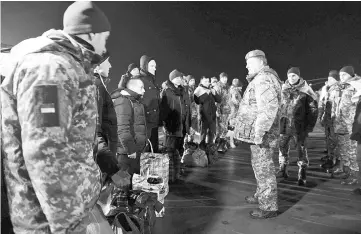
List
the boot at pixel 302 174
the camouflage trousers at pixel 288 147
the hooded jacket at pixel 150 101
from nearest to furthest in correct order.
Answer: the hooded jacket at pixel 150 101
the boot at pixel 302 174
the camouflage trousers at pixel 288 147

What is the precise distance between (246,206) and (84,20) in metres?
3.26

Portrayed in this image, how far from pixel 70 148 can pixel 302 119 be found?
458cm

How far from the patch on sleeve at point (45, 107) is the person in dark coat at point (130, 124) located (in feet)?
7.51

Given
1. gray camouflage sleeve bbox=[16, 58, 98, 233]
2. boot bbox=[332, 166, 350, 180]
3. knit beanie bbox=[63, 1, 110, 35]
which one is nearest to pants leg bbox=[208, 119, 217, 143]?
boot bbox=[332, 166, 350, 180]

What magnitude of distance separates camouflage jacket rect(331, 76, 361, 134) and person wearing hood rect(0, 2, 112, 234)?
5.13 metres

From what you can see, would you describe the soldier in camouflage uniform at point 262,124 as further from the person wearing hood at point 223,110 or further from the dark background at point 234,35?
the dark background at point 234,35

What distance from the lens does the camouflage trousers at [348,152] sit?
16.2 ft

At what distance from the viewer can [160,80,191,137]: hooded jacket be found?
506 centimetres

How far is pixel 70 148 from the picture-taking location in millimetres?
1203

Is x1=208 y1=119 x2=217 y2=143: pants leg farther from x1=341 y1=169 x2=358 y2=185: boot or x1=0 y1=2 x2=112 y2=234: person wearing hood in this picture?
x1=0 y1=2 x2=112 y2=234: person wearing hood

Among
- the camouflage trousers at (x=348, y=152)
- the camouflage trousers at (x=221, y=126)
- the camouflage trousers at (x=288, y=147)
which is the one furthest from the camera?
the camouflage trousers at (x=221, y=126)

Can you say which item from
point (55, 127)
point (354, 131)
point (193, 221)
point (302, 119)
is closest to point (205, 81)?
point (302, 119)

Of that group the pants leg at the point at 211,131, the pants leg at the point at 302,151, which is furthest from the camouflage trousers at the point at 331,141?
the pants leg at the point at 211,131

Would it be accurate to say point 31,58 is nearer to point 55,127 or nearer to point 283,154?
point 55,127
